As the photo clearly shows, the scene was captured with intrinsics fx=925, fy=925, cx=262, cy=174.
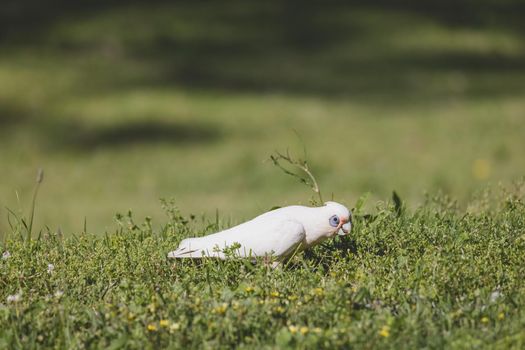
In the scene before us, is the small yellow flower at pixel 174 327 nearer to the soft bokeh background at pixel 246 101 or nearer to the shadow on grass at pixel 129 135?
the soft bokeh background at pixel 246 101

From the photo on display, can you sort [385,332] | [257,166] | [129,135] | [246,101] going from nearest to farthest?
1. [385,332]
2. [257,166]
3. [129,135]
4. [246,101]

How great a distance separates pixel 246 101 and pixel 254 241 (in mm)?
8566

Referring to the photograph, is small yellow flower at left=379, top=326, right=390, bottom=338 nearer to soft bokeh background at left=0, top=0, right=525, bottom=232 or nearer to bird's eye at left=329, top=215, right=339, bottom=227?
bird's eye at left=329, top=215, right=339, bottom=227

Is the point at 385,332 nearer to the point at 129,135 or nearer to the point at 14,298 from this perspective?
the point at 14,298

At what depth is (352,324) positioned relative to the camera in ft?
11.8

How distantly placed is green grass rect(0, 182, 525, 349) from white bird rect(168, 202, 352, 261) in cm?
8

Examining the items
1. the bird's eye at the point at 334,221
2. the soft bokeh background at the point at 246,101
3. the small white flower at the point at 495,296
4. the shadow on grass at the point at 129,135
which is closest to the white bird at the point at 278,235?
the bird's eye at the point at 334,221

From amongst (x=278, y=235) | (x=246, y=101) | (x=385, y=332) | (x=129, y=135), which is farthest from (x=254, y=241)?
(x=246, y=101)

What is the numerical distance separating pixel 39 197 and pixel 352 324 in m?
7.04

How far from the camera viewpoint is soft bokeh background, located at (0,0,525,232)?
32.9 feet

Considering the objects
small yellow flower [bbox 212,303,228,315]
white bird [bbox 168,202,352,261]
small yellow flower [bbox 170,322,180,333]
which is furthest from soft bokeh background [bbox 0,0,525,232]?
small yellow flower [bbox 170,322,180,333]

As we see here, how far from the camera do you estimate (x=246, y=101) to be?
41.9ft

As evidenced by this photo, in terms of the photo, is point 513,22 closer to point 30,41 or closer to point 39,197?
point 30,41

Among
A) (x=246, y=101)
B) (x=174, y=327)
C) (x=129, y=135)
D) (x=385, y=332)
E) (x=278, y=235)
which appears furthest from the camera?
(x=246, y=101)
